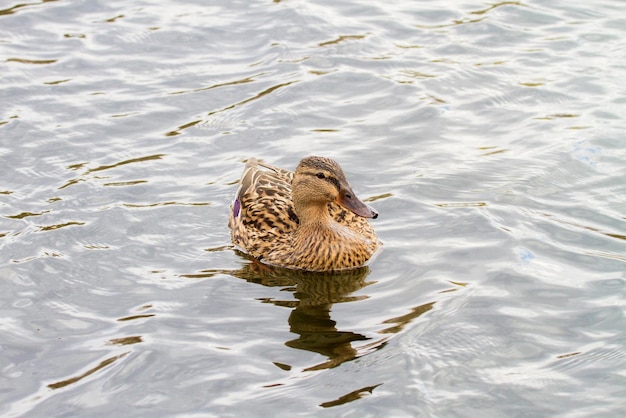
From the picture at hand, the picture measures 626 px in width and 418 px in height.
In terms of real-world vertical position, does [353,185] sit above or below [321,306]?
above

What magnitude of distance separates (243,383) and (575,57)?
7.53 metres

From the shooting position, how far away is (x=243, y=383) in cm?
821

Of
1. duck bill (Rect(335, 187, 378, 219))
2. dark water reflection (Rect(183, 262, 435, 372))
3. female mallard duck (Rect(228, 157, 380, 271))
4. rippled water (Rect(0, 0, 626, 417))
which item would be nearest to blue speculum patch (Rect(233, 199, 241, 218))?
female mallard duck (Rect(228, 157, 380, 271))

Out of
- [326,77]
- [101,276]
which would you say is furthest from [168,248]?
[326,77]

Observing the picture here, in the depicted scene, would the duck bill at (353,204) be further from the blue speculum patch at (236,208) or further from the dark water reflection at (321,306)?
the blue speculum patch at (236,208)

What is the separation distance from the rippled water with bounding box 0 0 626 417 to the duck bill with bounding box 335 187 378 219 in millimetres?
602

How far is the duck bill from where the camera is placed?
32.2 ft

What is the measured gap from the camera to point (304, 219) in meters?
10.6

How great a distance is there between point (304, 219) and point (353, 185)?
3.48 feet

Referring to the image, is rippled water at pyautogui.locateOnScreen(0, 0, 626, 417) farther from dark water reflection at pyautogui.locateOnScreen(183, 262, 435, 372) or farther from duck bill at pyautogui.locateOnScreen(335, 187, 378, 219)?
duck bill at pyautogui.locateOnScreen(335, 187, 378, 219)

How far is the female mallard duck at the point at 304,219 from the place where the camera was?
1012 centimetres

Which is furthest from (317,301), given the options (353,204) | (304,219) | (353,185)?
(353,185)

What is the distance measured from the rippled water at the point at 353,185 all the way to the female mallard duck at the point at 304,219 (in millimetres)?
196

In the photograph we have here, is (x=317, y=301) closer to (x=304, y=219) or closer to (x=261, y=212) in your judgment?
(x=304, y=219)
